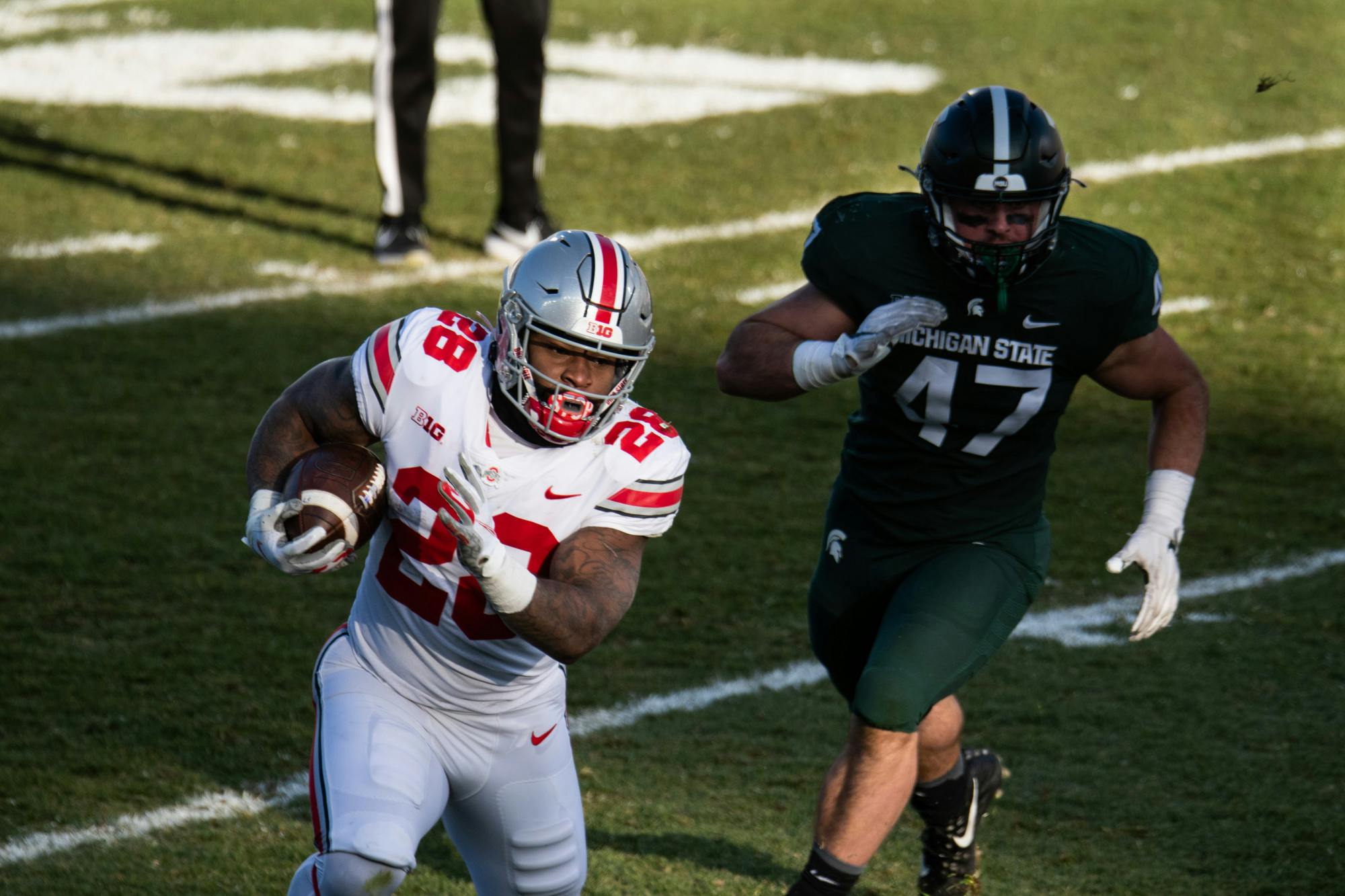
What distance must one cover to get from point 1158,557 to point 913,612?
564 millimetres

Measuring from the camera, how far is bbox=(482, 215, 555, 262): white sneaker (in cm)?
902

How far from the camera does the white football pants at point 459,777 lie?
3.26 m

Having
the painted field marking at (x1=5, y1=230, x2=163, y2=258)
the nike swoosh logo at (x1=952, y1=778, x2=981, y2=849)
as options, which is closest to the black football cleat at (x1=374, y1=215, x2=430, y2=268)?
the painted field marking at (x1=5, y1=230, x2=163, y2=258)

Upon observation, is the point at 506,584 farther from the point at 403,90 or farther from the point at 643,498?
the point at 403,90

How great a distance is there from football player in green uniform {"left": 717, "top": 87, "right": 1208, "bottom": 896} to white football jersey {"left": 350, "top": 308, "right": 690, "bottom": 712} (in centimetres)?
57

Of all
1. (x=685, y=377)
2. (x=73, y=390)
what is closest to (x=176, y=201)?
(x=73, y=390)

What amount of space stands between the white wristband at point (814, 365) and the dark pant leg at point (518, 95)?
5.11m

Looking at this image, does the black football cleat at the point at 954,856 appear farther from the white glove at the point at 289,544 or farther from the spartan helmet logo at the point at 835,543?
the white glove at the point at 289,544

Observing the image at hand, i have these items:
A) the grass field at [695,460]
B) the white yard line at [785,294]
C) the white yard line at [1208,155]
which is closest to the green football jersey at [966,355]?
the grass field at [695,460]

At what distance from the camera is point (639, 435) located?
3.49 m

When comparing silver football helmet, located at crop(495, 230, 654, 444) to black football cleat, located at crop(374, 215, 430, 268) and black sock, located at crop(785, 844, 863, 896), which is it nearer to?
black sock, located at crop(785, 844, 863, 896)

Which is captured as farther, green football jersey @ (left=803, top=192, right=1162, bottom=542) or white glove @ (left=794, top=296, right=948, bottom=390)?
green football jersey @ (left=803, top=192, right=1162, bottom=542)

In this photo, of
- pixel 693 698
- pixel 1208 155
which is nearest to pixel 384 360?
pixel 693 698

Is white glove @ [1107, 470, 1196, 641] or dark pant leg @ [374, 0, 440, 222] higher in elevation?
white glove @ [1107, 470, 1196, 641]
